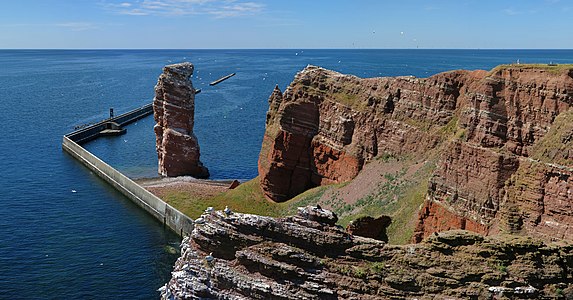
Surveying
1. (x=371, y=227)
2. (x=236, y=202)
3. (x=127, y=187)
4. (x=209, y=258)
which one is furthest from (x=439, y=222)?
(x=127, y=187)

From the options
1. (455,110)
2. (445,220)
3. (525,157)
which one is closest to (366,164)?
(455,110)

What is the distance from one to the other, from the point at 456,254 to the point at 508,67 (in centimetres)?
1662

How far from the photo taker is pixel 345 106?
5656 centimetres

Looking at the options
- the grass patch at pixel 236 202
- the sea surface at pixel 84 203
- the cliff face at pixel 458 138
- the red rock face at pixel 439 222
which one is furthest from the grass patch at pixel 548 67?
the sea surface at pixel 84 203

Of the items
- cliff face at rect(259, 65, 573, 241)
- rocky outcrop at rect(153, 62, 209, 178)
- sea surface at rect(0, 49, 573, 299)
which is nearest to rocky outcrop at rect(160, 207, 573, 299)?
cliff face at rect(259, 65, 573, 241)

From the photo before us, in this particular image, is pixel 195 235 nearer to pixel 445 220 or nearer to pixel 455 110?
pixel 445 220

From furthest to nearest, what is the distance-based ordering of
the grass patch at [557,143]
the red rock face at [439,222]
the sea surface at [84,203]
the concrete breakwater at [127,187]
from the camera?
the concrete breakwater at [127,187] → the sea surface at [84,203] → the red rock face at [439,222] → the grass patch at [557,143]

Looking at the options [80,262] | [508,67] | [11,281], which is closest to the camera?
[508,67]

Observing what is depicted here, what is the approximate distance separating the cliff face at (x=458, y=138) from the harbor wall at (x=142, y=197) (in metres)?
10.3

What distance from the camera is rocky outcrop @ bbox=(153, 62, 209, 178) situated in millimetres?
76438

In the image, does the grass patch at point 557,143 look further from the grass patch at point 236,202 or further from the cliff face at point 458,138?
the grass patch at point 236,202

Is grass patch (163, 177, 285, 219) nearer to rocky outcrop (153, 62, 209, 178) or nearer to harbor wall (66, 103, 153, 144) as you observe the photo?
rocky outcrop (153, 62, 209, 178)

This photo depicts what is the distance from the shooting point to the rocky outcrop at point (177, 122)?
76.4 m

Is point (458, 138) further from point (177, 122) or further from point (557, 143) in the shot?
point (177, 122)
